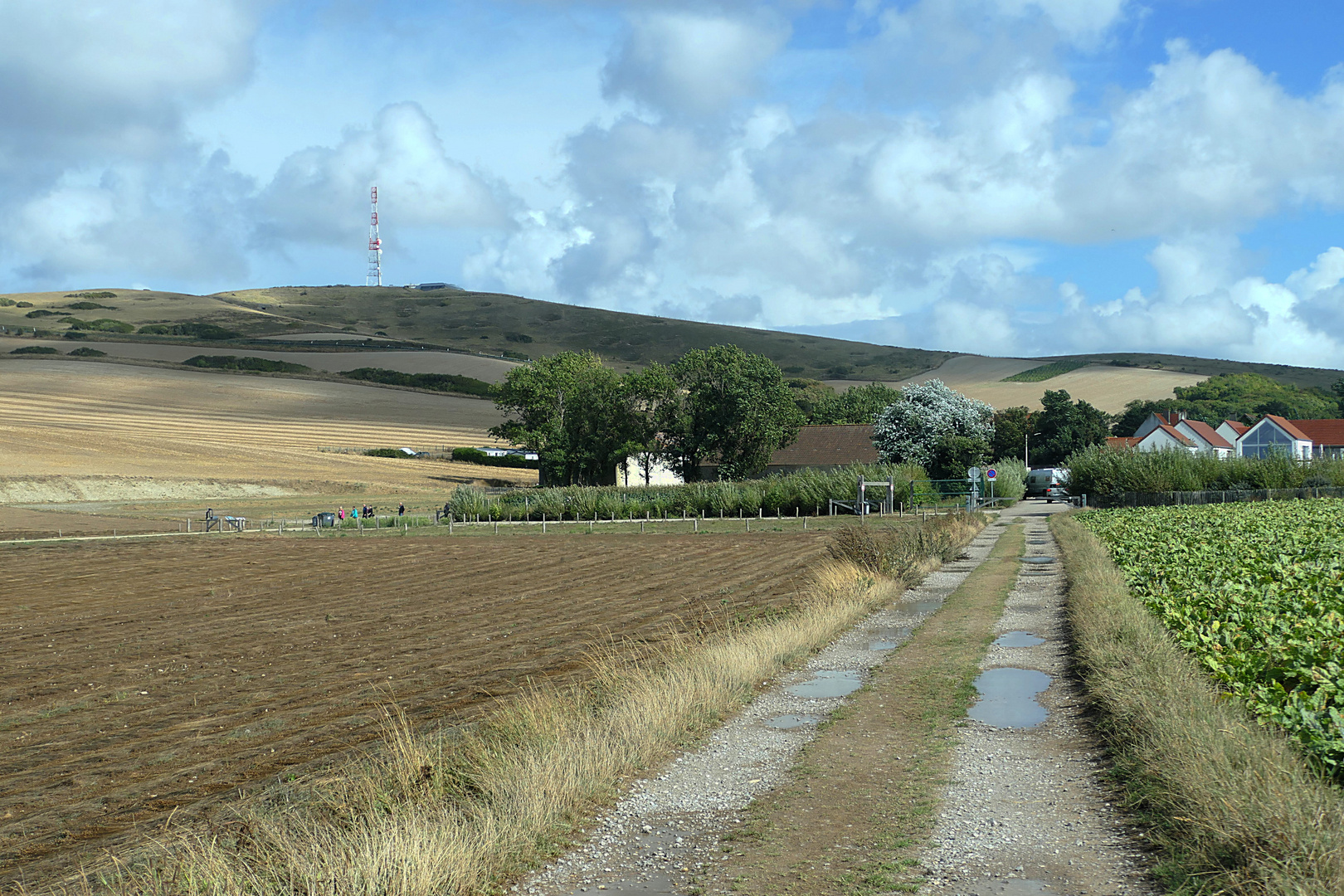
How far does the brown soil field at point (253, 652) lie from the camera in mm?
9266

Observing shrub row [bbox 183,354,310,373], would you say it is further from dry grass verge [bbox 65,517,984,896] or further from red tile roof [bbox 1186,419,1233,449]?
dry grass verge [bbox 65,517,984,896]

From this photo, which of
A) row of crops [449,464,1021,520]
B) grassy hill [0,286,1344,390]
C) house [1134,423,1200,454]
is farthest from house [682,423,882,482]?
grassy hill [0,286,1344,390]

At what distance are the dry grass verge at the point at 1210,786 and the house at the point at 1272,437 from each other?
96319 millimetres

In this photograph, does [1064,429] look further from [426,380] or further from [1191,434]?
[426,380]

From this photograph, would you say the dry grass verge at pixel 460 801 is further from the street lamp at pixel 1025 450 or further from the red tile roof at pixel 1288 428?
the street lamp at pixel 1025 450

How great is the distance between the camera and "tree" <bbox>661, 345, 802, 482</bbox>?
2859 inches

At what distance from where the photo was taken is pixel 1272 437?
97125 millimetres

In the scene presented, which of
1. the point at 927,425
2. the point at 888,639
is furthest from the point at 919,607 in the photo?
the point at 927,425

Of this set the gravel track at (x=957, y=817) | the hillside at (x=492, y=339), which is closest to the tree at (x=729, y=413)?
the hillside at (x=492, y=339)

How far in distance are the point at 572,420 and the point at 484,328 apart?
9236 centimetres

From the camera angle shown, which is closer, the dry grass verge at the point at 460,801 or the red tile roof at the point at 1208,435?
the dry grass verge at the point at 460,801

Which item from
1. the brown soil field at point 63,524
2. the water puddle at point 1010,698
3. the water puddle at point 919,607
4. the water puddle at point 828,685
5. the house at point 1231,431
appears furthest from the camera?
the house at point 1231,431

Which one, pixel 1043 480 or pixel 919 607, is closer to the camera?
pixel 919 607

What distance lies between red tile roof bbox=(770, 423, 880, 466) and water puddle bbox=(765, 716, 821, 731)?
229ft
